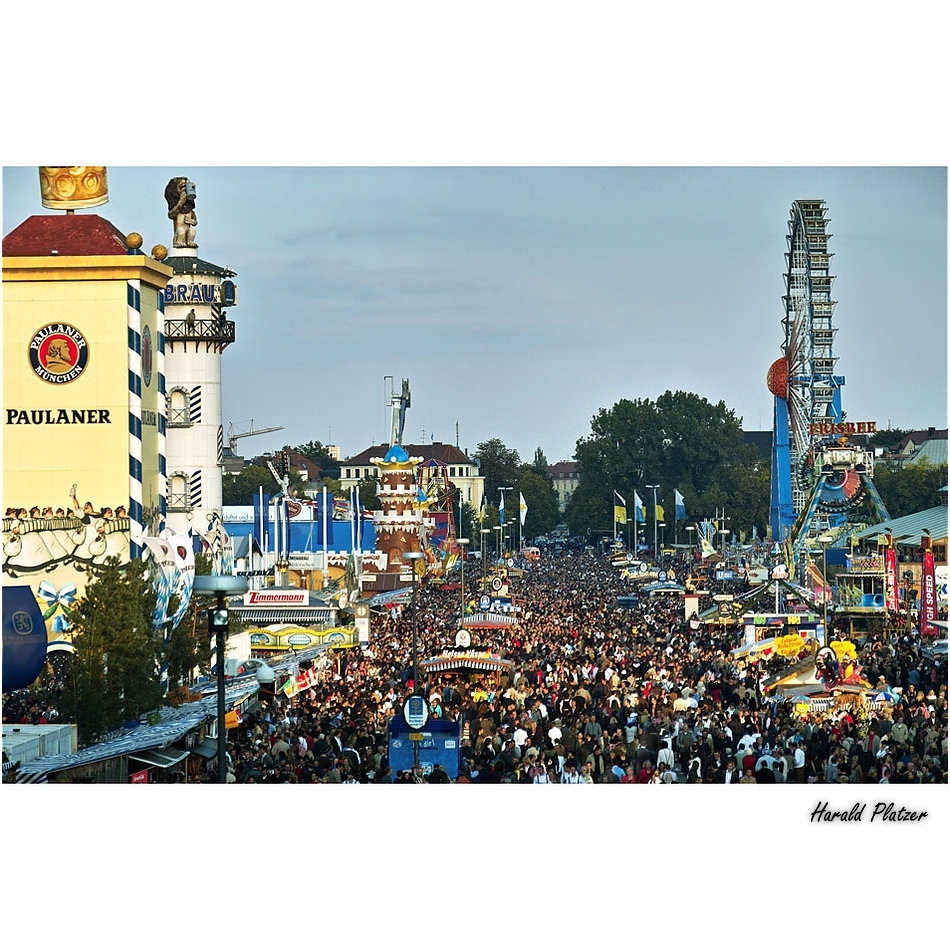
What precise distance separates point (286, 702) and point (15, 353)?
257 inches

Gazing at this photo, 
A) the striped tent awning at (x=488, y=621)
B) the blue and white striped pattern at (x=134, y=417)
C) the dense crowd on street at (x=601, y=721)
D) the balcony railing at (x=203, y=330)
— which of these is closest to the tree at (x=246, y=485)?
the balcony railing at (x=203, y=330)

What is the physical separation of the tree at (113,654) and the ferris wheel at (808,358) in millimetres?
29678

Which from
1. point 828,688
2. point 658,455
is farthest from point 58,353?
point 658,455

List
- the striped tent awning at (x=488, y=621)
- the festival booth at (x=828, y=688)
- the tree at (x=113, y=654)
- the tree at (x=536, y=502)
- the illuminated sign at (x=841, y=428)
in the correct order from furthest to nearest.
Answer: the tree at (x=536, y=502)
the illuminated sign at (x=841, y=428)
the striped tent awning at (x=488, y=621)
the festival booth at (x=828, y=688)
the tree at (x=113, y=654)

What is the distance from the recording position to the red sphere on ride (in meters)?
55.6

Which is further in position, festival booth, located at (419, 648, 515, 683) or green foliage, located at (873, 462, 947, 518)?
green foliage, located at (873, 462, 947, 518)

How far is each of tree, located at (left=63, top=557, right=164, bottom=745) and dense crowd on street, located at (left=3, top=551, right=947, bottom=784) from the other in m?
0.67

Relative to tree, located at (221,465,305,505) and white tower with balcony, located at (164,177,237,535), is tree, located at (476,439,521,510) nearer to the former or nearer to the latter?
tree, located at (221,465,305,505)

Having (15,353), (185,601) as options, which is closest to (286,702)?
(185,601)

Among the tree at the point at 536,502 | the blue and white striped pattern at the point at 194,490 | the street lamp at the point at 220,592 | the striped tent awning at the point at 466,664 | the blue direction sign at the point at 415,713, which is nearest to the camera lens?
the street lamp at the point at 220,592

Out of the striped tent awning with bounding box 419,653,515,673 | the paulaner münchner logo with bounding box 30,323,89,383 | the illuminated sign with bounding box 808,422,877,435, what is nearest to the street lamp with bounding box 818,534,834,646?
the illuminated sign with bounding box 808,422,877,435

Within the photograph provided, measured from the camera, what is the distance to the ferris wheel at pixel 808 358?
5203cm

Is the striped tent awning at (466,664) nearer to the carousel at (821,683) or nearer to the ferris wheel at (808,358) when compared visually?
the carousel at (821,683)

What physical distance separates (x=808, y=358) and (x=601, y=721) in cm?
3234
